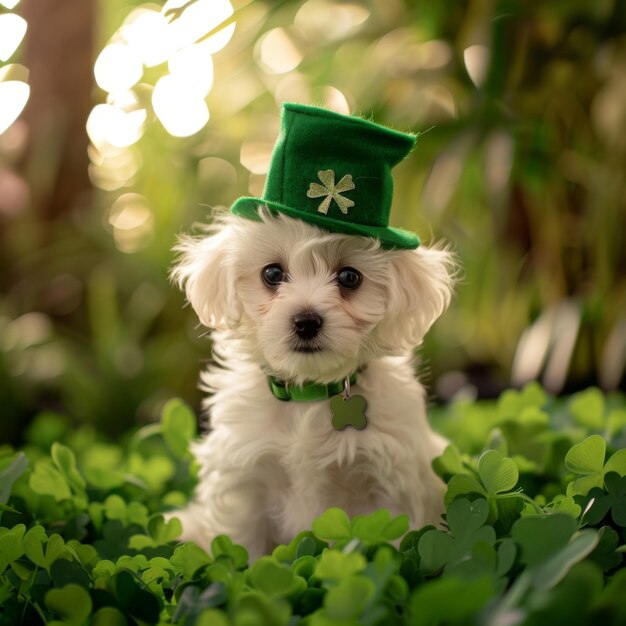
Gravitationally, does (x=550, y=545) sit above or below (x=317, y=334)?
below

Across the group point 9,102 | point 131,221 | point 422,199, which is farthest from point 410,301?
point 131,221

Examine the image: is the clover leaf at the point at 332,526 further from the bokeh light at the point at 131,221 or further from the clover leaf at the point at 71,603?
the bokeh light at the point at 131,221

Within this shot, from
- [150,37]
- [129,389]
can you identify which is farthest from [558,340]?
[150,37]

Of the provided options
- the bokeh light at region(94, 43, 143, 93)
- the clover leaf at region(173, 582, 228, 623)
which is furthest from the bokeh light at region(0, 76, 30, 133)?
the clover leaf at region(173, 582, 228, 623)

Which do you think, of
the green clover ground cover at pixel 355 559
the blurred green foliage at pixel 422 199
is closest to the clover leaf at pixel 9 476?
the green clover ground cover at pixel 355 559

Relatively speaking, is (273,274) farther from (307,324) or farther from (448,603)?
(448,603)

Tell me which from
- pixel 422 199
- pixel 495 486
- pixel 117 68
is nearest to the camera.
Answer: pixel 495 486

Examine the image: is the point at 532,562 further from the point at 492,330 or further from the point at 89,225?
the point at 89,225

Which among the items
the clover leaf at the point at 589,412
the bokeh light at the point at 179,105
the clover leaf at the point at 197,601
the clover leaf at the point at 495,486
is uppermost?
the bokeh light at the point at 179,105
